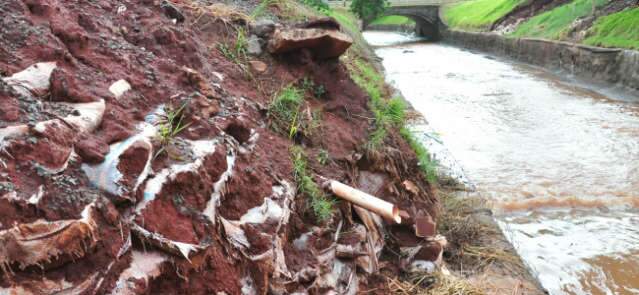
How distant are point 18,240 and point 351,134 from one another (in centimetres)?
241

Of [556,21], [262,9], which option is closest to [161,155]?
[262,9]

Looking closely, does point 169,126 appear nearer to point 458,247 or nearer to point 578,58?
point 458,247

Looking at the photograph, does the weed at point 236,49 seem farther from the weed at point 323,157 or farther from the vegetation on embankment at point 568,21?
the vegetation on embankment at point 568,21

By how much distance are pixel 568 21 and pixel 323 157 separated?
16082 millimetres

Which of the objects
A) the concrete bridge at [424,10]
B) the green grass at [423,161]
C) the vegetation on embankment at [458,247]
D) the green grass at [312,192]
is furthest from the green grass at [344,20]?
the concrete bridge at [424,10]

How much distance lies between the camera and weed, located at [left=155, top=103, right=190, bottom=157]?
207 centimetres

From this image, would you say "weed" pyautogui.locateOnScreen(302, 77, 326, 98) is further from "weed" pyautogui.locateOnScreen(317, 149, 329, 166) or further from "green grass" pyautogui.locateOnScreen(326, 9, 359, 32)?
"green grass" pyautogui.locateOnScreen(326, 9, 359, 32)

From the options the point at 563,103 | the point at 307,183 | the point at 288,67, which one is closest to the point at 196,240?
the point at 307,183

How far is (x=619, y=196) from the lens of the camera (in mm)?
5719

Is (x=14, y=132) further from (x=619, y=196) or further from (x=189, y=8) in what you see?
(x=619, y=196)

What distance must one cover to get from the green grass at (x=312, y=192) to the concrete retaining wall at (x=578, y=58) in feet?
36.1

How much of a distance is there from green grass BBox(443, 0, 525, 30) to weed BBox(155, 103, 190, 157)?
22.6 metres

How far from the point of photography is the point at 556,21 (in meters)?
17.5

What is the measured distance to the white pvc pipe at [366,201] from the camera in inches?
101
